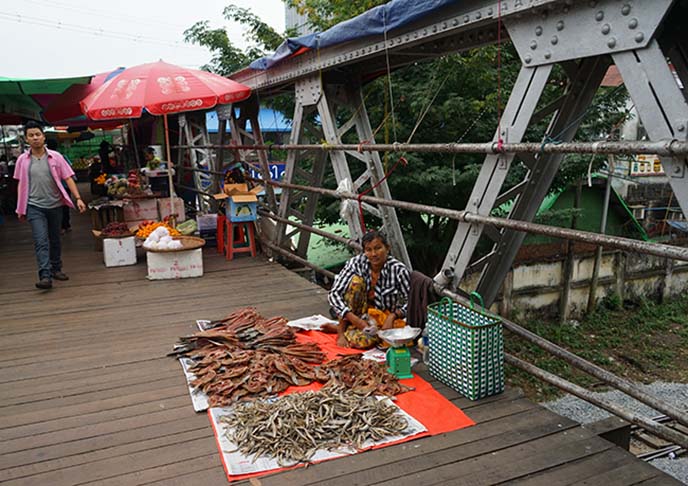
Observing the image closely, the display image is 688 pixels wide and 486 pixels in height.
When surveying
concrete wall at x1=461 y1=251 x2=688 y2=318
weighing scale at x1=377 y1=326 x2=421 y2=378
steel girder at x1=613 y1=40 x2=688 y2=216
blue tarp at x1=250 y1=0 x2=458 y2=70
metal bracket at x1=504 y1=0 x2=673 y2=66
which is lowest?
concrete wall at x1=461 y1=251 x2=688 y2=318

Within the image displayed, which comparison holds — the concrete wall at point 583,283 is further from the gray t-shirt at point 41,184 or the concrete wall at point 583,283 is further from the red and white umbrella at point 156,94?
the gray t-shirt at point 41,184

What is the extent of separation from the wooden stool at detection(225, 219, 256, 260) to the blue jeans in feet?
8.36

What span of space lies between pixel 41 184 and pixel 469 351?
19.5 ft

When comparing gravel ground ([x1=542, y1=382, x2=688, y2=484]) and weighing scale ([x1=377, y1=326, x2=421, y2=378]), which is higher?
weighing scale ([x1=377, y1=326, x2=421, y2=378])

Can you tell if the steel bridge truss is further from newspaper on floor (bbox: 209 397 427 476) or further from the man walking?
the man walking

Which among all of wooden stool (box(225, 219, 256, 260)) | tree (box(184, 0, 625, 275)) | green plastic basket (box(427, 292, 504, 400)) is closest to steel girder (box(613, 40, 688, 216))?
green plastic basket (box(427, 292, 504, 400))

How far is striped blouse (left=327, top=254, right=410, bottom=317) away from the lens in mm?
5016

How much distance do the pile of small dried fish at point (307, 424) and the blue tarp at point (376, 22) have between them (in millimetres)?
3023

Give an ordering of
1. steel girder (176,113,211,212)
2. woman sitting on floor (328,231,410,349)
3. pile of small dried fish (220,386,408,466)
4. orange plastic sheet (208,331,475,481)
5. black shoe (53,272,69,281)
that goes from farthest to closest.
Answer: steel girder (176,113,211,212) < black shoe (53,272,69,281) < woman sitting on floor (328,231,410,349) < orange plastic sheet (208,331,475,481) < pile of small dried fish (220,386,408,466)

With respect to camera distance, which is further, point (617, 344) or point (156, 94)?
point (617, 344)

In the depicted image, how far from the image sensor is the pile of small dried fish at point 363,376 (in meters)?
3.98

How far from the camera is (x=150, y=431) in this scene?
357 centimetres

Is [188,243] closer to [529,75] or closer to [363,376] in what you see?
[363,376]

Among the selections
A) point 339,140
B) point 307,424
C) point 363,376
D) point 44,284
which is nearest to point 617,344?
point 339,140
